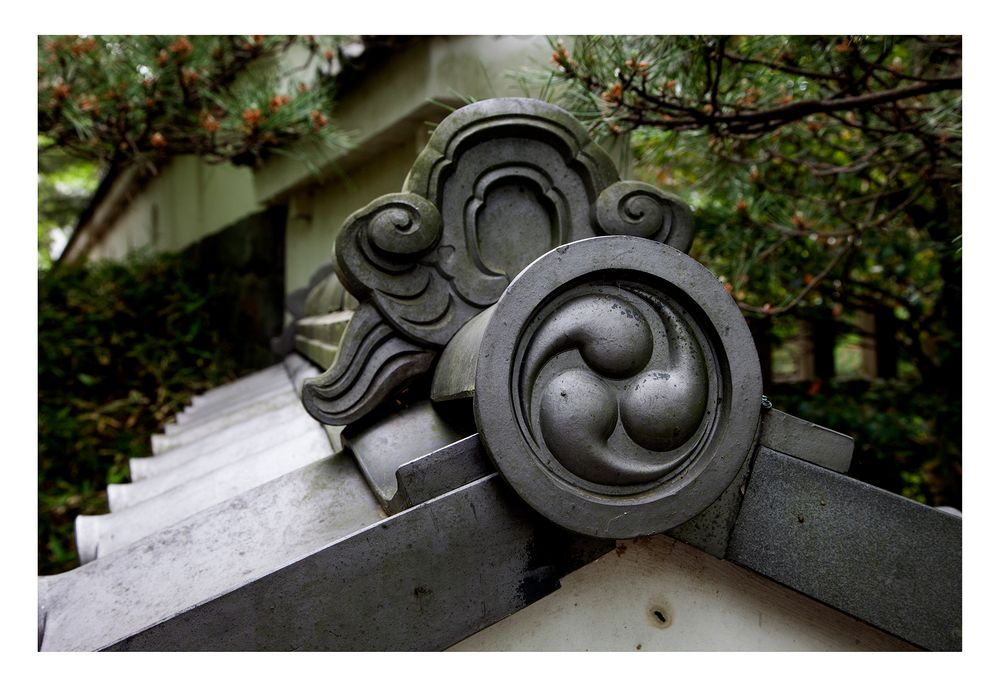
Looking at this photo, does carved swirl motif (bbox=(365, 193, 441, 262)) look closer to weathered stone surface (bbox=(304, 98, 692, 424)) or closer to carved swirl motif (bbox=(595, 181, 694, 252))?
weathered stone surface (bbox=(304, 98, 692, 424))

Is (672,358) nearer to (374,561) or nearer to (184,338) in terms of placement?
(374,561)

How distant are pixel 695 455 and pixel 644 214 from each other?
0.42m

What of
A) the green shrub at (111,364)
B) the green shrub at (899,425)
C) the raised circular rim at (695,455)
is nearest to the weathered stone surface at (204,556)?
the raised circular rim at (695,455)

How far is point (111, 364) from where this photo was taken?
434cm

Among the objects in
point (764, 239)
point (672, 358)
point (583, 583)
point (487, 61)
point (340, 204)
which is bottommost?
point (583, 583)

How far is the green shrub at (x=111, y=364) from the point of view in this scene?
3.92 m

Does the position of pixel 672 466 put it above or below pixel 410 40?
below

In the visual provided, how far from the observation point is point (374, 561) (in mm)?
1027

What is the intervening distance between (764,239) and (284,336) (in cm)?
233

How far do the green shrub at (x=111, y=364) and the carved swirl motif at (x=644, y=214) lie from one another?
3269 millimetres

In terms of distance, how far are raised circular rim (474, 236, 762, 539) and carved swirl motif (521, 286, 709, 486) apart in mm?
28

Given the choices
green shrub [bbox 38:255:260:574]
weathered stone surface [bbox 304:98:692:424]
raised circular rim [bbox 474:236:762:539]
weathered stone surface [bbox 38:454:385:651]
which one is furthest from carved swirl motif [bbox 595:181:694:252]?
green shrub [bbox 38:255:260:574]

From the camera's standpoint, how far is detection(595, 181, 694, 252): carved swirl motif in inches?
51.2

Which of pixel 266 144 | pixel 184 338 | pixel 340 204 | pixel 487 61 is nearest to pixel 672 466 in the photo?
pixel 487 61
